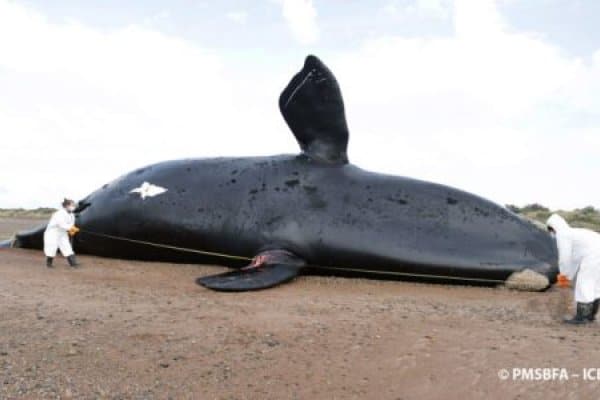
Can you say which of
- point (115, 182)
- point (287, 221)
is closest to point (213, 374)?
point (287, 221)

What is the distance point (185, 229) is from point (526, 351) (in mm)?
6902

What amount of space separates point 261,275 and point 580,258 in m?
4.14

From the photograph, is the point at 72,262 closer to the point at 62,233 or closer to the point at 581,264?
the point at 62,233

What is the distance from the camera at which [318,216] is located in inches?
382

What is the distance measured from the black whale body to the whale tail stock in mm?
17

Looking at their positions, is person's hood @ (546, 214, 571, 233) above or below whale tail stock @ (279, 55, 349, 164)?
below

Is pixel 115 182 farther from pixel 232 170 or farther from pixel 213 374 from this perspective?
pixel 213 374

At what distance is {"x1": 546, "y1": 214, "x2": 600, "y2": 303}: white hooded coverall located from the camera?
669 centimetres

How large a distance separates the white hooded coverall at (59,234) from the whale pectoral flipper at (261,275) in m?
3.93

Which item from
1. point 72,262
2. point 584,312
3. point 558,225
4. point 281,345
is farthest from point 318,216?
point 281,345

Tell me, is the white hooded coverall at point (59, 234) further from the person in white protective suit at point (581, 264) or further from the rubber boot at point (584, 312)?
the rubber boot at point (584, 312)

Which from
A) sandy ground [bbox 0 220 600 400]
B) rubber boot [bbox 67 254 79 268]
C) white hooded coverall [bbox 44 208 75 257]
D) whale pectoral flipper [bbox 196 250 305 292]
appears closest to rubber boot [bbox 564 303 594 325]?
sandy ground [bbox 0 220 600 400]

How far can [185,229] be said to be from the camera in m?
10.5

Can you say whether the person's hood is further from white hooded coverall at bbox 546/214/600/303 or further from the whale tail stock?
the whale tail stock
